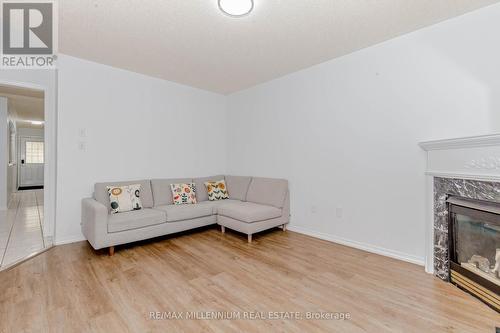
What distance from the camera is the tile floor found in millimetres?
2721

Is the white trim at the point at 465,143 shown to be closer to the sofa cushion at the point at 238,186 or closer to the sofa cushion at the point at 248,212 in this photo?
the sofa cushion at the point at 248,212

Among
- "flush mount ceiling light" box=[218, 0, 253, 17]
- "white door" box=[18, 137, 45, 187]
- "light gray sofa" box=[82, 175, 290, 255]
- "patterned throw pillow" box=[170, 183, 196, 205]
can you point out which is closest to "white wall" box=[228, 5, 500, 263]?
"light gray sofa" box=[82, 175, 290, 255]

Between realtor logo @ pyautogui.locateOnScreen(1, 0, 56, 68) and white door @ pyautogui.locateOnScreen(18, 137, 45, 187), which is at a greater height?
realtor logo @ pyautogui.locateOnScreen(1, 0, 56, 68)

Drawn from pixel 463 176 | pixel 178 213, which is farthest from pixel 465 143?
pixel 178 213

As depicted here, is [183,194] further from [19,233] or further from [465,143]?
[465,143]

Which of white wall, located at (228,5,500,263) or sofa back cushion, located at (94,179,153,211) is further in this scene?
sofa back cushion, located at (94,179,153,211)

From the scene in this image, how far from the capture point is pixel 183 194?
12.5 ft

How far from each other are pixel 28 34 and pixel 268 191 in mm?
3556

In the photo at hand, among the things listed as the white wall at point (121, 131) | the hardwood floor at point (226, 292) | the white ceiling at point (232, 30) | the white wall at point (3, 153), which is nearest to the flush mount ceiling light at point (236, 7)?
the white ceiling at point (232, 30)

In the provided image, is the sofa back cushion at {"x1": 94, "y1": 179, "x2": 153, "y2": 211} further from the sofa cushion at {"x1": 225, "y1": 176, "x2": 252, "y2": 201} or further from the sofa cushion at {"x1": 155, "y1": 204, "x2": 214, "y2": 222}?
the sofa cushion at {"x1": 225, "y1": 176, "x2": 252, "y2": 201}

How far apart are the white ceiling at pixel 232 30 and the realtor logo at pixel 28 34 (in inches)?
5.1

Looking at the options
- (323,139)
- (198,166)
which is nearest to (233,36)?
(323,139)

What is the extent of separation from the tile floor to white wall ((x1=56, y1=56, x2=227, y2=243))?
0.36m

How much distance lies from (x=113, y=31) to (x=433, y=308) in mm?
3862
